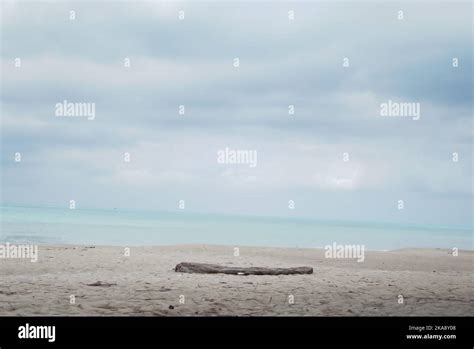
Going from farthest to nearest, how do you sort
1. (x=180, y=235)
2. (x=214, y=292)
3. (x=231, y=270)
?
(x=180, y=235), (x=231, y=270), (x=214, y=292)

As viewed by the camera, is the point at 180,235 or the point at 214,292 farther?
the point at 180,235

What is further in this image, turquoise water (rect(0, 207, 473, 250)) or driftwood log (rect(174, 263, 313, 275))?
turquoise water (rect(0, 207, 473, 250))

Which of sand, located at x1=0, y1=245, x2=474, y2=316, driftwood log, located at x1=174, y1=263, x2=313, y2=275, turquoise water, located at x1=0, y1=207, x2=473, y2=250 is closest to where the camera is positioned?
sand, located at x1=0, y1=245, x2=474, y2=316

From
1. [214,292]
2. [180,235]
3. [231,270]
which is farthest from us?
[180,235]

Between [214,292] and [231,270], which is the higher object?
[231,270]

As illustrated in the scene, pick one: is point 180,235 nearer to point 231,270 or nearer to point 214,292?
point 231,270

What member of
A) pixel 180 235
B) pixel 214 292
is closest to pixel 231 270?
pixel 214 292

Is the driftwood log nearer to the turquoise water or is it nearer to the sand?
the sand

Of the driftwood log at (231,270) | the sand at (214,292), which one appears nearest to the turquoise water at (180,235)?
the sand at (214,292)

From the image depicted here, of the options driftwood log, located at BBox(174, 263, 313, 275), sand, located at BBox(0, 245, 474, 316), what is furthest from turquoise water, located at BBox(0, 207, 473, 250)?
driftwood log, located at BBox(174, 263, 313, 275)

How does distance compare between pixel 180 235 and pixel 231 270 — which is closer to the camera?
pixel 231 270

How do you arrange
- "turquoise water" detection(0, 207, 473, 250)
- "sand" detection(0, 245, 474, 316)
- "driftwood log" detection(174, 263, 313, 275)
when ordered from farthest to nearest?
"turquoise water" detection(0, 207, 473, 250)
"driftwood log" detection(174, 263, 313, 275)
"sand" detection(0, 245, 474, 316)

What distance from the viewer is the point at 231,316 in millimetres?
10336

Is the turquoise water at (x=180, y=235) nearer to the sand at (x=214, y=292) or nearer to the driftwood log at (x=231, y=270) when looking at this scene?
the sand at (x=214, y=292)
